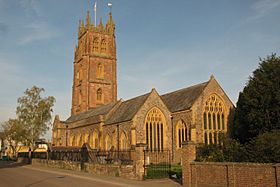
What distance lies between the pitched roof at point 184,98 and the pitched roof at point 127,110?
421cm

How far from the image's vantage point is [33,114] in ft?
192

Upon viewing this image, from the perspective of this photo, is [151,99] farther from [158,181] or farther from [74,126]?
[74,126]

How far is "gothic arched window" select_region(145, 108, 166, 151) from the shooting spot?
37406mm

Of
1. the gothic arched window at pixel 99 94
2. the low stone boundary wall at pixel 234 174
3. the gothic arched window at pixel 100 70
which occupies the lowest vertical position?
the low stone boundary wall at pixel 234 174

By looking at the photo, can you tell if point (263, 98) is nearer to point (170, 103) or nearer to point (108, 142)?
point (170, 103)

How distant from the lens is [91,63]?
66625 mm

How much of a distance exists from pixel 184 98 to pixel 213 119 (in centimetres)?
488

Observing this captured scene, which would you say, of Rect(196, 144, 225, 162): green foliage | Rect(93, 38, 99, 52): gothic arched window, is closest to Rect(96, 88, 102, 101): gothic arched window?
Rect(93, 38, 99, 52): gothic arched window

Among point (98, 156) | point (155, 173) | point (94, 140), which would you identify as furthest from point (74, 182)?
point (94, 140)

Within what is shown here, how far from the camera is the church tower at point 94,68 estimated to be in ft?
213

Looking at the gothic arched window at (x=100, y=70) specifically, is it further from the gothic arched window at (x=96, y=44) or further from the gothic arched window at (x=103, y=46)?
the gothic arched window at (x=103, y=46)

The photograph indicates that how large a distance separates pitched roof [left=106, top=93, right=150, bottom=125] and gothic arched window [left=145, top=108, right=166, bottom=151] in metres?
1.91

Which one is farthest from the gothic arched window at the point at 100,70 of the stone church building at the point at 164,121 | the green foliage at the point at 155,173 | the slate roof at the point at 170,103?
the green foliage at the point at 155,173

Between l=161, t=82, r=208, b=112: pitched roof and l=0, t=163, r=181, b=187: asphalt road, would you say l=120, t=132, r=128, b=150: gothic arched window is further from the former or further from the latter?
l=0, t=163, r=181, b=187: asphalt road
